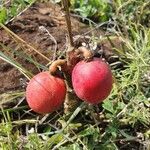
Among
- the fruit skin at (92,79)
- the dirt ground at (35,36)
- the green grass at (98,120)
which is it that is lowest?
the green grass at (98,120)

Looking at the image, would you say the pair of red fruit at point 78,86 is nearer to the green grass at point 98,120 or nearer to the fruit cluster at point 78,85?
the fruit cluster at point 78,85

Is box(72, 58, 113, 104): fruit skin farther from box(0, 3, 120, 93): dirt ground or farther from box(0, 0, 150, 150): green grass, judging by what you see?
box(0, 3, 120, 93): dirt ground

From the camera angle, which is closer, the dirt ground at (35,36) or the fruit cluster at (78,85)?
the fruit cluster at (78,85)

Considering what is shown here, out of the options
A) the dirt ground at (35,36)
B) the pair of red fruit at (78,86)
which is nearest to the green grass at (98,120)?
the dirt ground at (35,36)

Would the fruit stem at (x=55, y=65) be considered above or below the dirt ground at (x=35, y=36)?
above

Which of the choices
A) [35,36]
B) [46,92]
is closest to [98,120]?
[46,92]

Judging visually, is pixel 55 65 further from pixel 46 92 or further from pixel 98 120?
pixel 98 120
